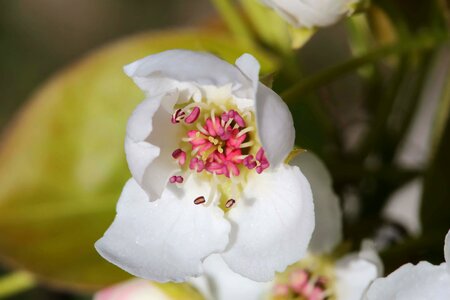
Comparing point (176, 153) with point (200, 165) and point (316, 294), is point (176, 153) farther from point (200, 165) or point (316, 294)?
point (316, 294)

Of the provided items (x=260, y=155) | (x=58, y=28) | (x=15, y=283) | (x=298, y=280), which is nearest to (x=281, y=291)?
(x=298, y=280)

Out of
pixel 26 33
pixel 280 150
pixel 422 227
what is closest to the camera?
pixel 280 150

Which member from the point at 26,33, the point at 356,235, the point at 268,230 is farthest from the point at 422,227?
the point at 26,33

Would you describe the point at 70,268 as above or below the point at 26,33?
below

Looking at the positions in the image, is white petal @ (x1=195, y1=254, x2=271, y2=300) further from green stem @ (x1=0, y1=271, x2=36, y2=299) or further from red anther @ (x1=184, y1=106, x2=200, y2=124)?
green stem @ (x1=0, y1=271, x2=36, y2=299)

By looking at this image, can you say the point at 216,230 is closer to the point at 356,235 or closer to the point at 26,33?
the point at 356,235

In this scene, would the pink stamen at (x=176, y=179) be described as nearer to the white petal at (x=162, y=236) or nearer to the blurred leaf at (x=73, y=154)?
the white petal at (x=162, y=236)

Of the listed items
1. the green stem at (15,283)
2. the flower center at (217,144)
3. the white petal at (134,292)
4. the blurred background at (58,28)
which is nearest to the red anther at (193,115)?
the flower center at (217,144)
